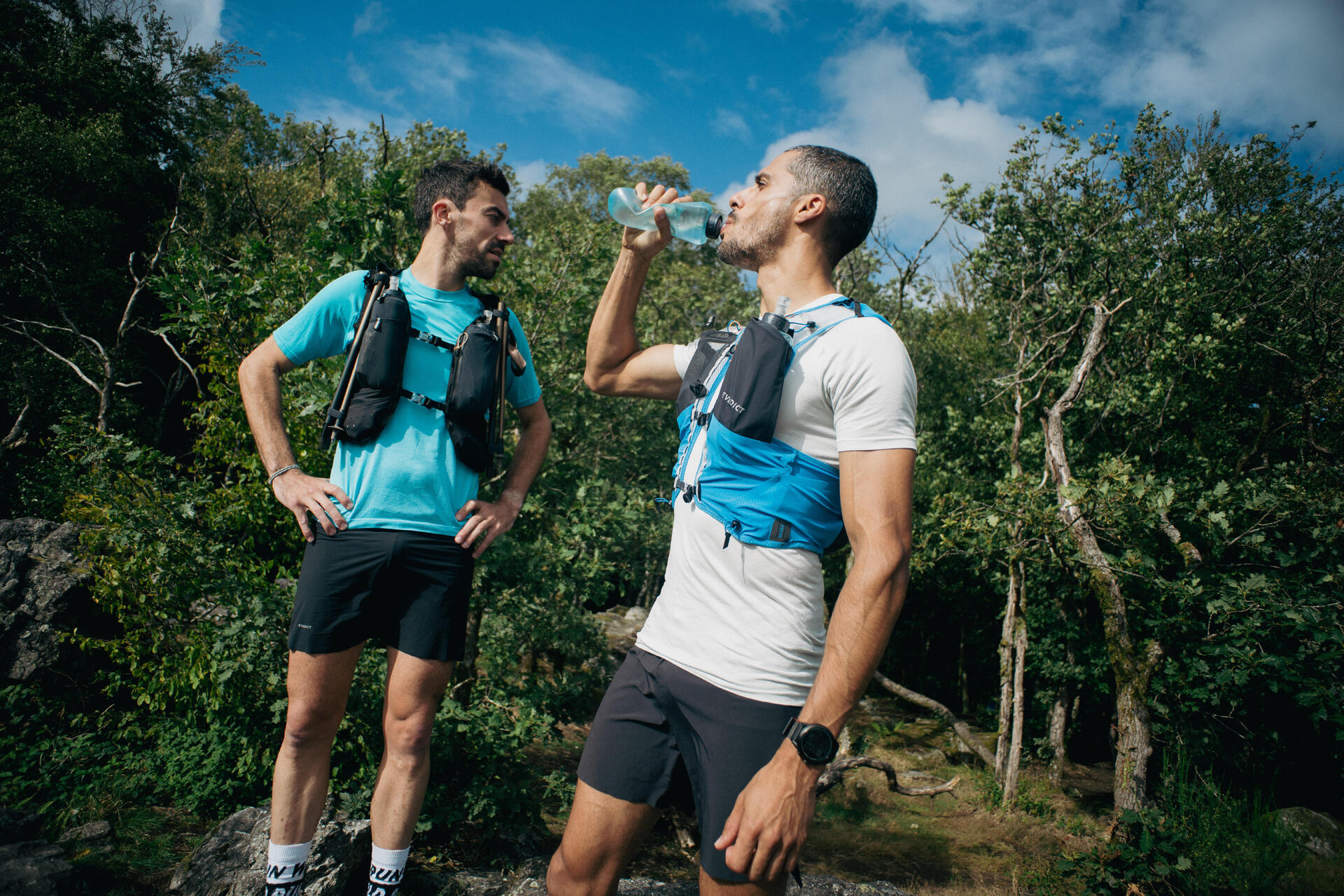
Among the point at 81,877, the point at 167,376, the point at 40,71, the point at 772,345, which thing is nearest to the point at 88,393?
the point at 167,376

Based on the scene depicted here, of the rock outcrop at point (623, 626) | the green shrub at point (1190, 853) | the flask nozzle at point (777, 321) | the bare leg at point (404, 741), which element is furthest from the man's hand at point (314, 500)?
the rock outcrop at point (623, 626)

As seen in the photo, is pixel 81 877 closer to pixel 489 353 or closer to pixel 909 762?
pixel 489 353

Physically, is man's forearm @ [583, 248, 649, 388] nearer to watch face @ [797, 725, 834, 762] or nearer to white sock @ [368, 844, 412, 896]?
watch face @ [797, 725, 834, 762]

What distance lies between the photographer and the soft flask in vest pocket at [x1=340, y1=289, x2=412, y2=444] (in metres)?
2.18

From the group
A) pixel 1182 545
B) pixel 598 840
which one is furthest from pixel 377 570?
pixel 1182 545

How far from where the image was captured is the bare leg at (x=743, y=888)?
4.53ft

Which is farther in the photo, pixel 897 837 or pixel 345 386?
pixel 897 837

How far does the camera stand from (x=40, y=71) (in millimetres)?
15977

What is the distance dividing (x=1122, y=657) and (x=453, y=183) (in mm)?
7546

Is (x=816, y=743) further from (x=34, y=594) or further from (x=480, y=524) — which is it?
(x=34, y=594)

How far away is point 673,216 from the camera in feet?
7.09

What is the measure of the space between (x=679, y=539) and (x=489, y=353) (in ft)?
3.23

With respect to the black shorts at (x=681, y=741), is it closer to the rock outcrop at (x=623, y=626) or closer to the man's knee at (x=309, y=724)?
the man's knee at (x=309, y=724)

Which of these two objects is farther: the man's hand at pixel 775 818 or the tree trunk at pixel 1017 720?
the tree trunk at pixel 1017 720
